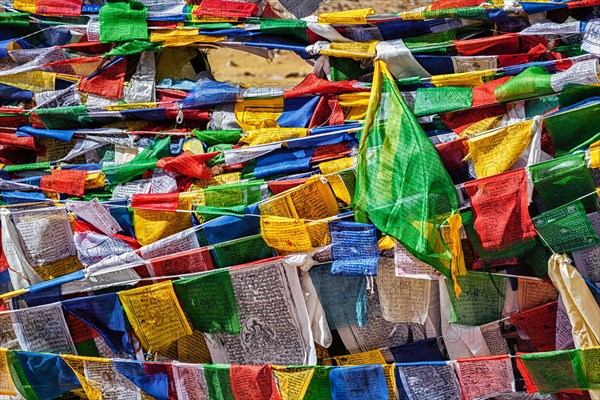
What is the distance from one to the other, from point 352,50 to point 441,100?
54cm

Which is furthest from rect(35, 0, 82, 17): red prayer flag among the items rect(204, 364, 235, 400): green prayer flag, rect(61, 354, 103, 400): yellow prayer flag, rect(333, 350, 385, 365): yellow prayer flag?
rect(333, 350, 385, 365): yellow prayer flag

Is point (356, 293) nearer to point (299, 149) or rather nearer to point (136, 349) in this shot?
point (299, 149)

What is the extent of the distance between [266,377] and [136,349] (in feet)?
2.23

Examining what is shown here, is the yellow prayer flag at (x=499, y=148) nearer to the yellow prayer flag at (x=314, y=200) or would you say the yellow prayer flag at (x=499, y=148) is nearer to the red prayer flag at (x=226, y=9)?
the yellow prayer flag at (x=314, y=200)

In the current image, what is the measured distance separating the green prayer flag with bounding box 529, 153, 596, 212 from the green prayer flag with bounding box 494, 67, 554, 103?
0.35 meters

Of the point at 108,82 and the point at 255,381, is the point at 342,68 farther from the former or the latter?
the point at 255,381

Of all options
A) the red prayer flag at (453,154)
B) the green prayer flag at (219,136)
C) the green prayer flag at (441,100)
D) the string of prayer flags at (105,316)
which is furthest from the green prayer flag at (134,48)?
the red prayer flag at (453,154)

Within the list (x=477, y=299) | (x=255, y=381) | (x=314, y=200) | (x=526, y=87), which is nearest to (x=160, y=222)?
(x=314, y=200)

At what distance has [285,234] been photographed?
3771 millimetres

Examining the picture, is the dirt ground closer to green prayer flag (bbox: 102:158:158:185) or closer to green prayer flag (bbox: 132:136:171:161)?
green prayer flag (bbox: 132:136:171:161)

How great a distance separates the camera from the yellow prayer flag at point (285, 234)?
12.3 feet

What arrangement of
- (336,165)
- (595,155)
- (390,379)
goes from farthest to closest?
(336,165), (390,379), (595,155)

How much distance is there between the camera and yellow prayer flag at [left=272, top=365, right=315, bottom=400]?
373 cm

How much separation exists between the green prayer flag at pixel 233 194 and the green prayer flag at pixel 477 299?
92 cm
